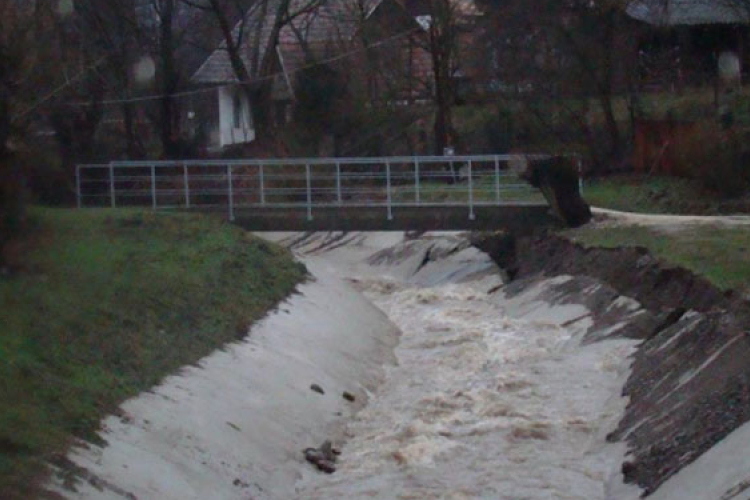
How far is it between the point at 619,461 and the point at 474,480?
186 cm

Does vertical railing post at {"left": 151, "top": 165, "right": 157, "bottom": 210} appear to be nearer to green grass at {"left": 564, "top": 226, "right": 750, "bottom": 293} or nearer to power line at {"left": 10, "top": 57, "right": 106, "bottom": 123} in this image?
power line at {"left": 10, "top": 57, "right": 106, "bottom": 123}

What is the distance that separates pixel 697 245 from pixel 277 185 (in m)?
15.8

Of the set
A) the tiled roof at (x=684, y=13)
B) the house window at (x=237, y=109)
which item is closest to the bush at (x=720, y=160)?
the tiled roof at (x=684, y=13)

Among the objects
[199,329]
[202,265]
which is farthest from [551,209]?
[199,329]

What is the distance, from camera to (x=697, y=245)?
27953 mm

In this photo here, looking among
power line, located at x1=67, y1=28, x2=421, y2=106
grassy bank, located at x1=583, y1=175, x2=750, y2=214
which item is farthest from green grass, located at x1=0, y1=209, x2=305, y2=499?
power line, located at x1=67, y1=28, x2=421, y2=106

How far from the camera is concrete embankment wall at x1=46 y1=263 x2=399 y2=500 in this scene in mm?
15047

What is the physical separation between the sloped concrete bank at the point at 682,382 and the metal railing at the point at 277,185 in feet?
25.4

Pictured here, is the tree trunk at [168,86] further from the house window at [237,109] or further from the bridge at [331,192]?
the bridge at [331,192]

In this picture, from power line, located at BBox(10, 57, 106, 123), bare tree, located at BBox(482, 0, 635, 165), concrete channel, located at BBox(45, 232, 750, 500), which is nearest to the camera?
concrete channel, located at BBox(45, 232, 750, 500)

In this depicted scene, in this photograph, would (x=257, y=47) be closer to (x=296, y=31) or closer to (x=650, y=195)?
(x=296, y=31)

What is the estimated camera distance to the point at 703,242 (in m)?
28.2

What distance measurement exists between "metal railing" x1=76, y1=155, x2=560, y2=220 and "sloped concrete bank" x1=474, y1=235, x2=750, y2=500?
773 centimetres

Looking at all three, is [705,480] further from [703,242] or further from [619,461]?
[703,242]
